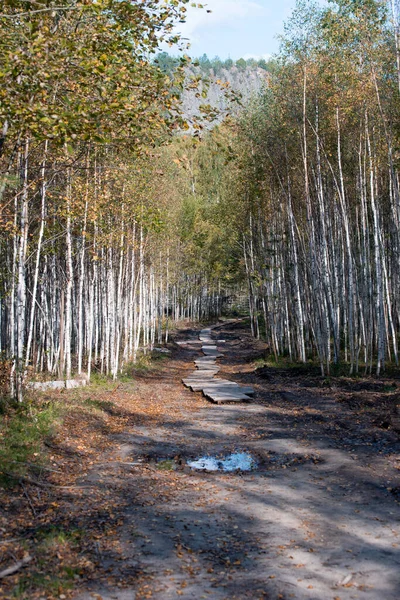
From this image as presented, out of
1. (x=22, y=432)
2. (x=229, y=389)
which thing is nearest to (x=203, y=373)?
(x=229, y=389)

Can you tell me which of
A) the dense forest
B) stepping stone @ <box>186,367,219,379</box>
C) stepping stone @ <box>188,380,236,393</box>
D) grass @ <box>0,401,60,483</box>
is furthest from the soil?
stepping stone @ <box>186,367,219,379</box>

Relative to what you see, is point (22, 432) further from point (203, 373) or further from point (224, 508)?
point (203, 373)

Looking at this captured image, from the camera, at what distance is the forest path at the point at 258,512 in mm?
5203

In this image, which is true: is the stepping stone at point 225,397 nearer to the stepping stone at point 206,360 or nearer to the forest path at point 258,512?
the forest path at point 258,512

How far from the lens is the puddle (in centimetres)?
969

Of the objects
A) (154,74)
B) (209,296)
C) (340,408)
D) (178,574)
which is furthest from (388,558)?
(209,296)

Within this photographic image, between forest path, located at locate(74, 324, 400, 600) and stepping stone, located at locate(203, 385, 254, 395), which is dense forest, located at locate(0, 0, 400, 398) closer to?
stepping stone, located at locate(203, 385, 254, 395)

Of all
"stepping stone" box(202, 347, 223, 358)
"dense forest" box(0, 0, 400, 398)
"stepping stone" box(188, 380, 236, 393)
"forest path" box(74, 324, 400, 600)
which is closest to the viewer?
"forest path" box(74, 324, 400, 600)

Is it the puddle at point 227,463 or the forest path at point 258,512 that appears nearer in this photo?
the forest path at point 258,512

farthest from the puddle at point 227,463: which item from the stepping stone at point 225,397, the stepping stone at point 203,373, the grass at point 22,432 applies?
the stepping stone at point 203,373

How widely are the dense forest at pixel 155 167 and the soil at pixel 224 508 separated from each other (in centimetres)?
346

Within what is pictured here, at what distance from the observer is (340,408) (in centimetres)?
1489

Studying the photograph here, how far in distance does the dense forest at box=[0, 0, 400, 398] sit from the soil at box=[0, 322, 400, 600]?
3465 mm

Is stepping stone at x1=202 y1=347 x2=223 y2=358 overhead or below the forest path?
below
